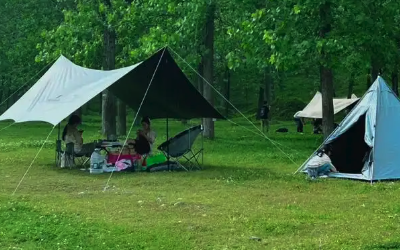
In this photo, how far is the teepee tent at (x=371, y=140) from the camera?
38.9ft

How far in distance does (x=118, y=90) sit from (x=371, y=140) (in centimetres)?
584

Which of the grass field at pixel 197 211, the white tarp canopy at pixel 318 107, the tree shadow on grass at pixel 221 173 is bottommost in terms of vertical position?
→ the grass field at pixel 197 211

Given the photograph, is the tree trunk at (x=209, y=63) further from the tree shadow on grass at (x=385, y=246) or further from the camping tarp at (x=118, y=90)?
the tree shadow on grass at (x=385, y=246)

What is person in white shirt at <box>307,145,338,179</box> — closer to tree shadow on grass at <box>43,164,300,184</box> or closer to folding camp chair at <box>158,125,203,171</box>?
tree shadow on grass at <box>43,164,300,184</box>

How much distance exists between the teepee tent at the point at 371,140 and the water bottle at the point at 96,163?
3.97 m

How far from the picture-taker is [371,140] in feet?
39.6

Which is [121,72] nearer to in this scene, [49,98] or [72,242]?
[49,98]

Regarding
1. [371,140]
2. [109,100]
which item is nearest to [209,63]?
[109,100]

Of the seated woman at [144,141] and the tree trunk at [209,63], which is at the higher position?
the tree trunk at [209,63]

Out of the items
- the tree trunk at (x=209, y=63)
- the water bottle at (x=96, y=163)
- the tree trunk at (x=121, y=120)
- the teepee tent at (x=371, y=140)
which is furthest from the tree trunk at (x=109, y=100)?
the teepee tent at (x=371, y=140)

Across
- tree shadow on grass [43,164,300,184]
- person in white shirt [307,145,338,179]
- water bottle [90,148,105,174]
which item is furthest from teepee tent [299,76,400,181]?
water bottle [90,148,105,174]

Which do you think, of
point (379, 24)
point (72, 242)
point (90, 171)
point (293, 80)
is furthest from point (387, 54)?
point (293, 80)

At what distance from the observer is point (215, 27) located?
2130cm

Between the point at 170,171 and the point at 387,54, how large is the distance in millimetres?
6330
